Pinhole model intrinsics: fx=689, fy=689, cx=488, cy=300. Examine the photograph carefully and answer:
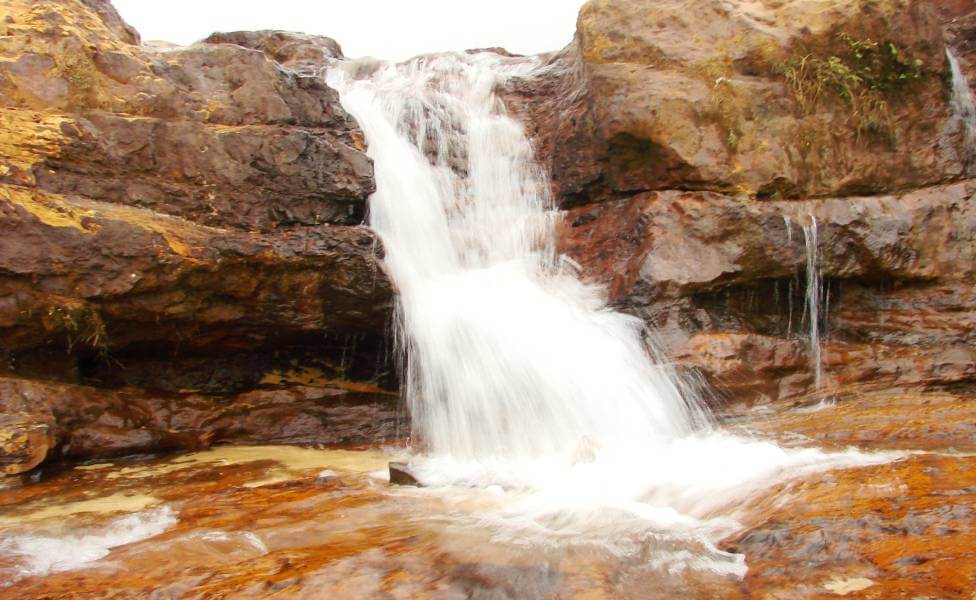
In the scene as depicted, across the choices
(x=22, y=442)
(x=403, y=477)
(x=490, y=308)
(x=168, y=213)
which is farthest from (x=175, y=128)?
(x=403, y=477)

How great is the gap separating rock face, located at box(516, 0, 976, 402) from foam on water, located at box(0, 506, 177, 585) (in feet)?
13.7

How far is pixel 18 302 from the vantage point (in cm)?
487

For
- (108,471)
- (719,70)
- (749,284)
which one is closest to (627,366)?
(749,284)

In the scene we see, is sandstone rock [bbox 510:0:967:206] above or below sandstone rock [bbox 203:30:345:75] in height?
below

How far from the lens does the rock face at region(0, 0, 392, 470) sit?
504cm

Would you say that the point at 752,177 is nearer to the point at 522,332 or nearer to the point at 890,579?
the point at 522,332

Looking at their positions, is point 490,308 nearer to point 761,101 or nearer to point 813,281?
point 813,281

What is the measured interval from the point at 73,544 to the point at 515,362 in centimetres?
344

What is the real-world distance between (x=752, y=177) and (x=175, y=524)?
19.2 ft

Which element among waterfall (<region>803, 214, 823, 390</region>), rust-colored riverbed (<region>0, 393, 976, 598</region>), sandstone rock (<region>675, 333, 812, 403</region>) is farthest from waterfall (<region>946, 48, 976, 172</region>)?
rust-colored riverbed (<region>0, 393, 976, 598</region>)

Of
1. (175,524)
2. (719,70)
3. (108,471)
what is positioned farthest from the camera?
(719,70)

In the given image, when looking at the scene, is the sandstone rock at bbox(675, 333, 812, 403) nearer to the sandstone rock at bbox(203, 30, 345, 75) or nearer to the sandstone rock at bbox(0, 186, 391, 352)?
the sandstone rock at bbox(0, 186, 391, 352)

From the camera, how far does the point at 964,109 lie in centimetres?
742

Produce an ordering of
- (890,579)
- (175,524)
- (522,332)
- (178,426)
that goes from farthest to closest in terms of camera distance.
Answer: (522,332), (178,426), (175,524), (890,579)
